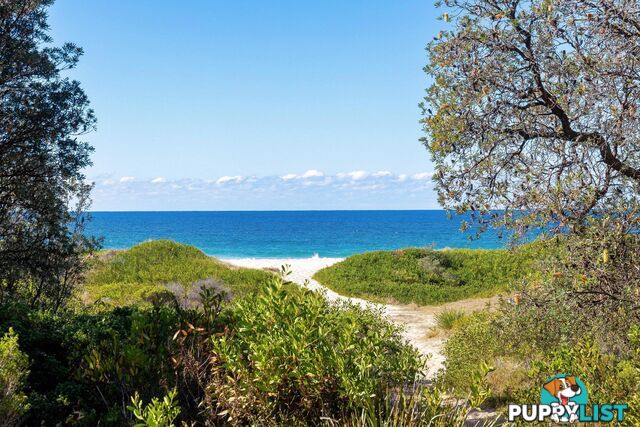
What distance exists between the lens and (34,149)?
1098 centimetres

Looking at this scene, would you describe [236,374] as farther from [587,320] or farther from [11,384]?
[587,320]

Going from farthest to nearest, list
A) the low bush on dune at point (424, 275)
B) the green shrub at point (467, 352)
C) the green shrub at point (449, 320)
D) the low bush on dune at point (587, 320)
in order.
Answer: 1. the low bush on dune at point (424, 275)
2. the green shrub at point (449, 320)
3. the green shrub at point (467, 352)
4. the low bush on dune at point (587, 320)

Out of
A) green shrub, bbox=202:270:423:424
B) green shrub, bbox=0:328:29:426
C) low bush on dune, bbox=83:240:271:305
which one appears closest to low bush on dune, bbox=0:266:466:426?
green shrub, bbox=202:270:423:424

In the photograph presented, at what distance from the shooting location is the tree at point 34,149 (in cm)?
1067

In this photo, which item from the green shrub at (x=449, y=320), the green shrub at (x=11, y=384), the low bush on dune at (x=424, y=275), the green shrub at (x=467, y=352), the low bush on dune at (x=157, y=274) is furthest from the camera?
the low bush on dune at (x=424, y=275)

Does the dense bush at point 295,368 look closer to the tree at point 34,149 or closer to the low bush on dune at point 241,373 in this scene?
the low bush on dune at point 241,373

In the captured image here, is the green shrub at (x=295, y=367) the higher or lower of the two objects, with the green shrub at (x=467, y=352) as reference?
higher

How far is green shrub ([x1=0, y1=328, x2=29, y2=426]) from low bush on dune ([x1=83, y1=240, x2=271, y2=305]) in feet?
45.3

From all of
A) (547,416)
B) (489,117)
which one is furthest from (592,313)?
(489,117)

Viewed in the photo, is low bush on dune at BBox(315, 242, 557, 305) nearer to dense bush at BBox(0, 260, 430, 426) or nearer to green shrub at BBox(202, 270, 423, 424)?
dense bush at BBox(0, 260, 430, 426)

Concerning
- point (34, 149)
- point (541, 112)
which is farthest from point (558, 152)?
point (34, 149)

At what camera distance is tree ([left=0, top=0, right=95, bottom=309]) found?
1067 cm

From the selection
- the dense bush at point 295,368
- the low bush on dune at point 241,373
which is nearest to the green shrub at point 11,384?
the low bush on dune at point 241,373

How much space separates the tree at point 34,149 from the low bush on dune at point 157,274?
7674mm
